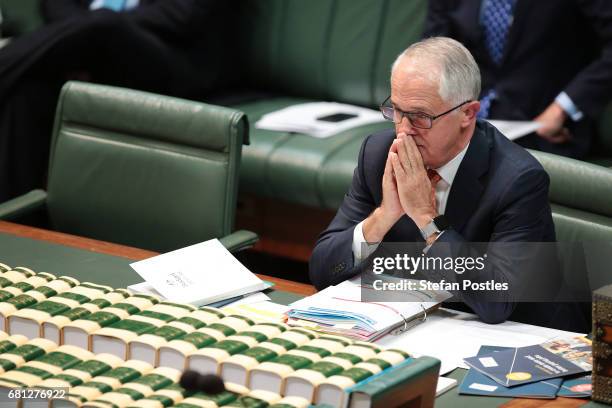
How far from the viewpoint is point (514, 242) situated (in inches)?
104

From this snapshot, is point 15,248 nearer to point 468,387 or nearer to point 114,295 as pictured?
point 114,295

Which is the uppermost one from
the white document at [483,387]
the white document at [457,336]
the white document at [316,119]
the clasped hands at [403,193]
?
the clasped hands at [403,193]

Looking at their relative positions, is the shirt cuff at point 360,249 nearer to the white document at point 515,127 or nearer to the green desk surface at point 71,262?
the green desk surface at point 71,262

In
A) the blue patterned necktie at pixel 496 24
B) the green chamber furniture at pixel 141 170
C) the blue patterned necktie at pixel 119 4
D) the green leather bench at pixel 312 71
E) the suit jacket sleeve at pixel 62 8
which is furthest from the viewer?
the suit jacket sleeve at pixel 62 8

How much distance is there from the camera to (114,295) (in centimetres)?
221

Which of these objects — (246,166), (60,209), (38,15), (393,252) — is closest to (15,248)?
(60,209)

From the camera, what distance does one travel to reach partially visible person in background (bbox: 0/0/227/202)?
Result: 15.0 feet

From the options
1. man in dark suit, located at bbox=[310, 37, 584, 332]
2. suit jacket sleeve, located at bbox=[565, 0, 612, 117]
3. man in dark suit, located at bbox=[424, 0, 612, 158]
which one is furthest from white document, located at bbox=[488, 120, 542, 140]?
man in dark suit, located at bbox=[310, 37, 584, 332]

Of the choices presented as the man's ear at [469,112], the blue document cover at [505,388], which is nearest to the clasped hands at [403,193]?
the man's ear at [469,112]

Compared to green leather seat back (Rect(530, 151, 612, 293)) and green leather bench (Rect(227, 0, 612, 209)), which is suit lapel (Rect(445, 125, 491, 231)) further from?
green leather bench (Rect(227, 0, 612, 209))

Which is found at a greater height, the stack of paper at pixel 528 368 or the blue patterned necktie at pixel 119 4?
the blue patterned necktie at pixel 119 4

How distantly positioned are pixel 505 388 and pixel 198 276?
0.78 metres

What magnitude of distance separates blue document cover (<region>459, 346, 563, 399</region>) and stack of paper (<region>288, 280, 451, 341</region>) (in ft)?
0.79

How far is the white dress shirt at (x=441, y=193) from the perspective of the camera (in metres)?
2.74
